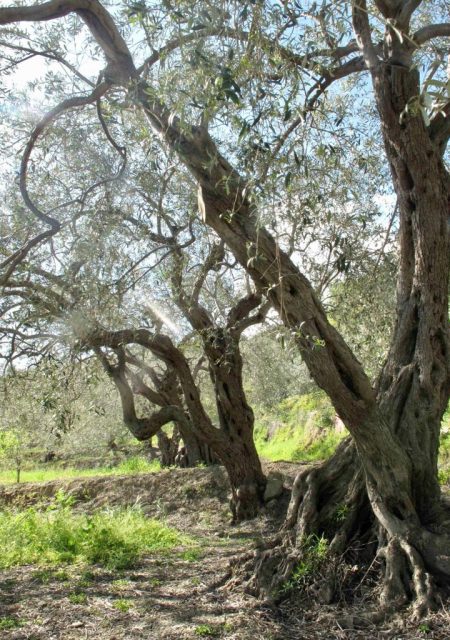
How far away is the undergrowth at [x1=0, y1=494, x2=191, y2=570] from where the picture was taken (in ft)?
26.6

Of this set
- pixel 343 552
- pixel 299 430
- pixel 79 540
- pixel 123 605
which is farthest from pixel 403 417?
pixel 299 430

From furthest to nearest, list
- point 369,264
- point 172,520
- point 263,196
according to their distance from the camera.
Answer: point 172,520, point 369,264, point 263,196

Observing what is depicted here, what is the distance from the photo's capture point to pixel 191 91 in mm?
4621

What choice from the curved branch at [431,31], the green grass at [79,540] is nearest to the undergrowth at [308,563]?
the green grass at [79,540]

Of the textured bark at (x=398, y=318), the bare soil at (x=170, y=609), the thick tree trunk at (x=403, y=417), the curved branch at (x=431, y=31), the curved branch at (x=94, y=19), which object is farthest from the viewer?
the curved branch at (x=431, y=31)

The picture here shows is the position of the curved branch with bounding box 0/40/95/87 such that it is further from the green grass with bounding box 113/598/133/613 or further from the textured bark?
the green grass with bounding box 113/598/133/613

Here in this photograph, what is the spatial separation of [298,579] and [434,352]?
2.64 m

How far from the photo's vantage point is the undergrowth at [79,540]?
8102mm

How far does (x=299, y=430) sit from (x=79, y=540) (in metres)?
15.7

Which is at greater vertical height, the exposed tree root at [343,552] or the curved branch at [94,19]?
the curved branch at [94,19]

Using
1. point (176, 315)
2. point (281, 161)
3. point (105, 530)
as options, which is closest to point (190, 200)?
point (176, 315)

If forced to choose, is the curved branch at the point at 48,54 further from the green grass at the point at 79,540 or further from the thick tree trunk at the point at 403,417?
the green grass at the point at 79,540

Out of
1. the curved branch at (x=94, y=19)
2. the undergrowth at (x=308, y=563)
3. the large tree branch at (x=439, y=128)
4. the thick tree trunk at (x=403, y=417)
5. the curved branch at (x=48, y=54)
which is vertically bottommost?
the undergrowth at (x=308, y=563)

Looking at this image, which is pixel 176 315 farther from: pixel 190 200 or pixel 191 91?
pixel 191 91
